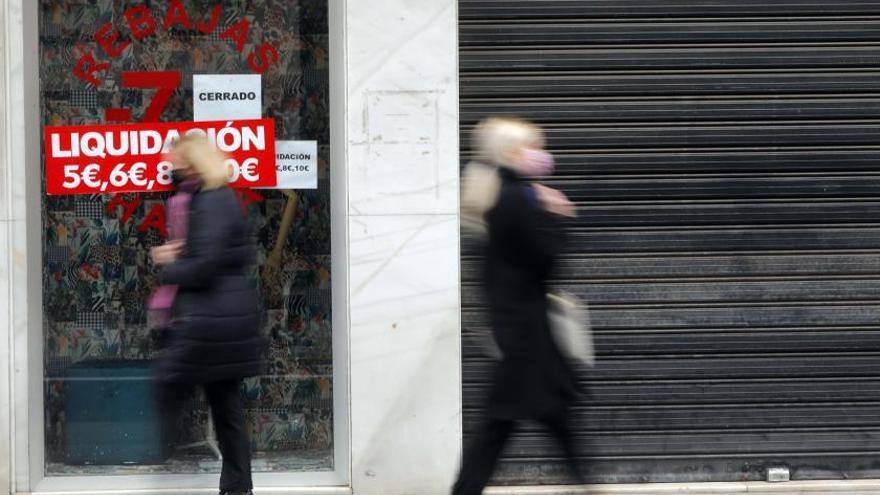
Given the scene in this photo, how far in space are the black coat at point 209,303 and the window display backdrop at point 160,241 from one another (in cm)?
162

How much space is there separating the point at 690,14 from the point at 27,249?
3698 millimetres

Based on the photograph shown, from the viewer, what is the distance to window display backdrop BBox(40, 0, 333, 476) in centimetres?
745

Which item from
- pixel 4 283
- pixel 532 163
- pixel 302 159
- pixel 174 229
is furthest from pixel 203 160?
pixel 4 283

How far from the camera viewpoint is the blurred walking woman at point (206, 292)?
19.0 feet

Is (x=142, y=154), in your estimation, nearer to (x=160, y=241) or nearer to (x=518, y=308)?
(x=160, y=241)

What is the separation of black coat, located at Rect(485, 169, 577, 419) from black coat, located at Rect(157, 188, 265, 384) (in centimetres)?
115

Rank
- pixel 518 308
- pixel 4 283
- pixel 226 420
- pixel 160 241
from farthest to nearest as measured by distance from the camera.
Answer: pixel 160 241 < pixel 4 283 < pixel 226 420 < pixel 518 308

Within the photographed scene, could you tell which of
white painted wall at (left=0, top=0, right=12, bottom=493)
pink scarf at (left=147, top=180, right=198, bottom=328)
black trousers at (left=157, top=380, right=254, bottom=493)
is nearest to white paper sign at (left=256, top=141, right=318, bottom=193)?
white painted wall at (left=0, top=0, right=12, bottom=493)

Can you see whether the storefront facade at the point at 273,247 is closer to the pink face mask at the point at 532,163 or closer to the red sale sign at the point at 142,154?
the red sale sign at the point at 142,154

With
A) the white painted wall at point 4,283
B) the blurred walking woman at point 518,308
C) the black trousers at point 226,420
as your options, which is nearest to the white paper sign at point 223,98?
the white painted wall at point 4,283

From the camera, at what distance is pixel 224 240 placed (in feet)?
19.1

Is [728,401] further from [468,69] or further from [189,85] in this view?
[189,85]

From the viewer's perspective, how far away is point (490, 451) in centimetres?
546

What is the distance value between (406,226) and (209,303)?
5.30 feet
